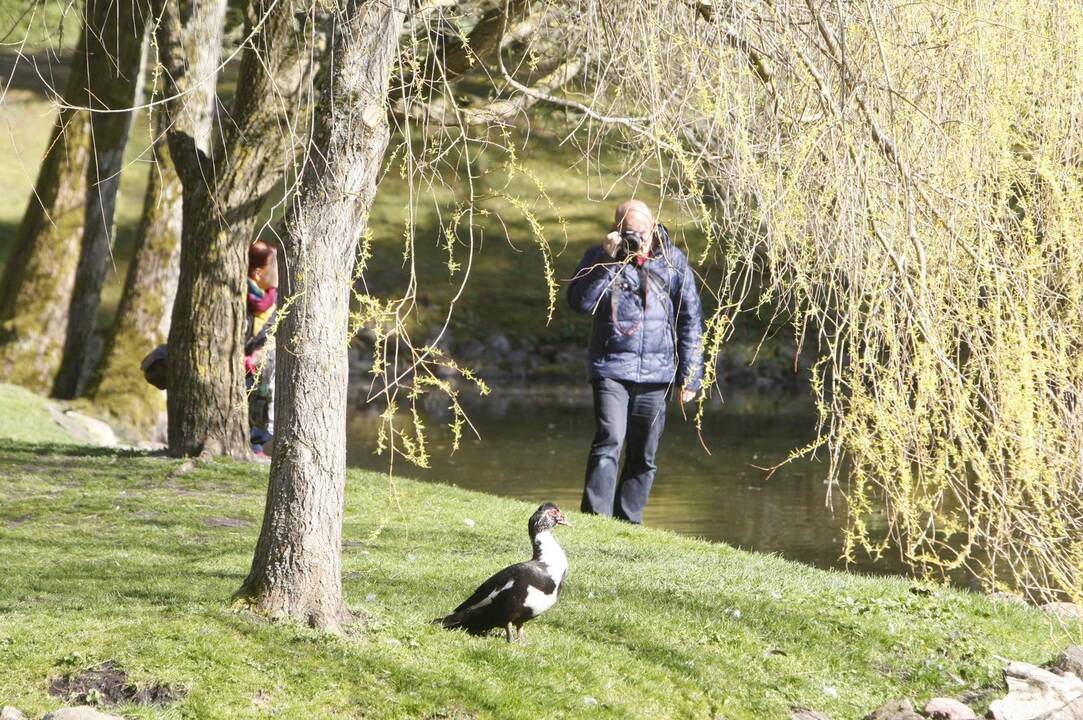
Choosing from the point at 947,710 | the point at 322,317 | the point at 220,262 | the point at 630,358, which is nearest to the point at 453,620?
the point at 322,317

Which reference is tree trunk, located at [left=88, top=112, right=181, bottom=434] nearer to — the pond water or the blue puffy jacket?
the pond water

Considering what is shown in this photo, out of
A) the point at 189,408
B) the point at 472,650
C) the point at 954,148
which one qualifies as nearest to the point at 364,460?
the point at 189,408

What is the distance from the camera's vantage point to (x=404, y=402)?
24906mm

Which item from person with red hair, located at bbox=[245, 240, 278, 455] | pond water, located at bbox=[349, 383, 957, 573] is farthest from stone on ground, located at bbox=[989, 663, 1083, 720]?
person with red hair, located at bbox=[245, 240, 278, 455]

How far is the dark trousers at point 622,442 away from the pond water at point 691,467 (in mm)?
1486

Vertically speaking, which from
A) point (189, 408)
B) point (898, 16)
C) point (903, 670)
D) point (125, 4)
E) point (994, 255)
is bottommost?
point (903, 670)

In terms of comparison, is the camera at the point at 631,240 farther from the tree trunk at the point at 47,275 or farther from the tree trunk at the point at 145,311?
the tree trunk at the point at 47,275

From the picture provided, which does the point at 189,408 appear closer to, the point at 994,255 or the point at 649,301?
the point at 649,301

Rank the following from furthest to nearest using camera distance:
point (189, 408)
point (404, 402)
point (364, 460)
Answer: point (404, 402)
point (364, 460)
point (189, 408)

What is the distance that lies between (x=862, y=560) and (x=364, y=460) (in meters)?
7.56

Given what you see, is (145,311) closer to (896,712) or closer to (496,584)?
(496,584)

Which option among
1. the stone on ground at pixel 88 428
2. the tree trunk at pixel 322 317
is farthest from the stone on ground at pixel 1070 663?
the stone on ground at pixel 88 428

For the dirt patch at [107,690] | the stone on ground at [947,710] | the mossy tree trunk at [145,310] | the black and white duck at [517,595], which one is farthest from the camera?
the mossy tree trunk at [145,310]

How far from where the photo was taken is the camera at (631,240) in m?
7.83
